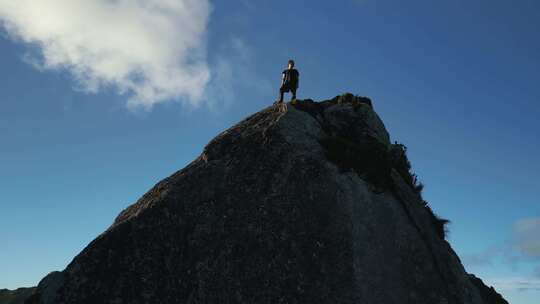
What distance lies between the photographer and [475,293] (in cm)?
1744

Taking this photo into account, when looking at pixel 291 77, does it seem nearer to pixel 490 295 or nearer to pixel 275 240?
pixel 275 240

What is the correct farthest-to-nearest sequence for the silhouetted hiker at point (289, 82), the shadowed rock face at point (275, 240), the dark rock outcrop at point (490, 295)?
the dark rock outcrop at point (490, 295), the silhouetted hiker at point (289, 82), the shadowed rock face at point (275, 240)

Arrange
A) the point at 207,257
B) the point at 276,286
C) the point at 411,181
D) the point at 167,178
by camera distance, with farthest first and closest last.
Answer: the point at 411,181
the point at 167,178
the point at 207,257
the point at 276,286

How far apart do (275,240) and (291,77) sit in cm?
1085

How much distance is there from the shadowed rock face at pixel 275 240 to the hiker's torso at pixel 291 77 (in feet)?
16.1

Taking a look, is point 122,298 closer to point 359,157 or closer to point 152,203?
point 152,203

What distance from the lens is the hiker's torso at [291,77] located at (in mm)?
24469

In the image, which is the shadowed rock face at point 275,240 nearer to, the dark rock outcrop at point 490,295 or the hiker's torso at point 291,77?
the hiker's torso at point 291,77

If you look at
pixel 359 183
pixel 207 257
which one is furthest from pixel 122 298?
pixel 359 183

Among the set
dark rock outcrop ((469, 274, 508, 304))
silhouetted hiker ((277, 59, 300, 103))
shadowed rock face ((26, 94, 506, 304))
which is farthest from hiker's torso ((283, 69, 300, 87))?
dark rock outcrop ((469, 274, 508, 304))

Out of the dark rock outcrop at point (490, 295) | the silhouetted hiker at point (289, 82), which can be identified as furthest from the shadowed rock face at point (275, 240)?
the dark rock outcrop at point (490, 295)

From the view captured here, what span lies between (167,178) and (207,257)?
221 inches

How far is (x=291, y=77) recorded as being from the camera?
2455 cm

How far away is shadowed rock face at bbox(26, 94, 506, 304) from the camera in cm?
1596
